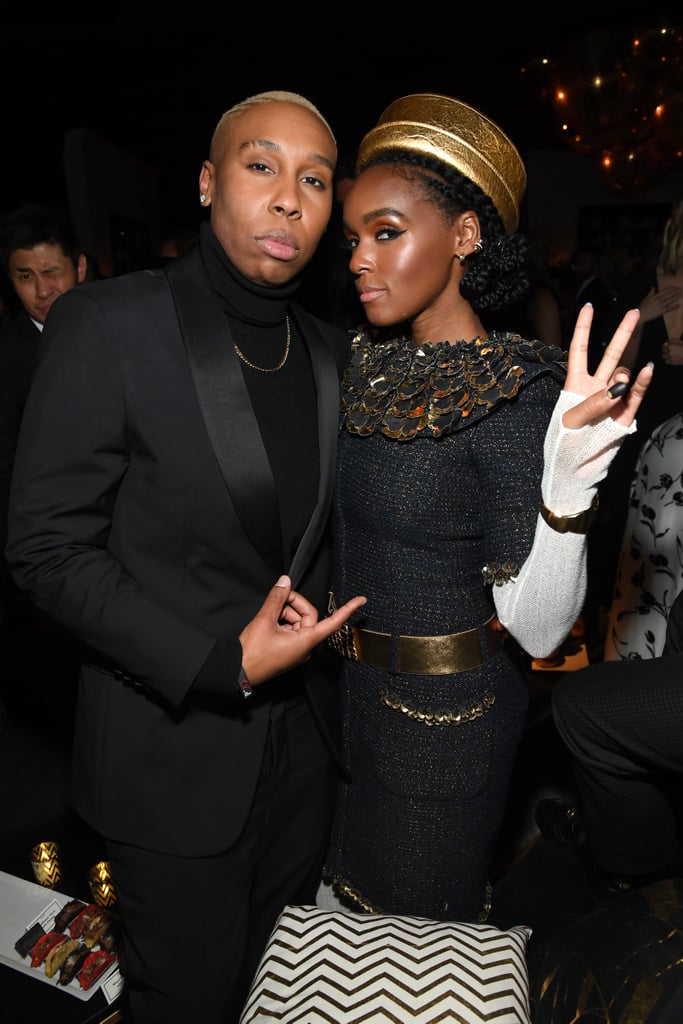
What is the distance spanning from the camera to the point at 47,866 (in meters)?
2.16

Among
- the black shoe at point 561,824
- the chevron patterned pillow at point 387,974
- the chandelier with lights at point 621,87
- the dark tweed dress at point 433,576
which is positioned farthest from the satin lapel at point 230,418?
the chandelier with lights at point 621,87

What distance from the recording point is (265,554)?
1354mm

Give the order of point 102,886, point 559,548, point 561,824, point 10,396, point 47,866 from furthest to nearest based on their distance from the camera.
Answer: point 10,396 < point 561,824 < point 47,866 < point 102,886 < point 559,548

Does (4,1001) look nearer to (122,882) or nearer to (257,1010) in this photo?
(122,882)

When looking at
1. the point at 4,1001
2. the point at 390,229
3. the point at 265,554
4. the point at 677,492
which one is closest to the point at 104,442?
the point at 265,554

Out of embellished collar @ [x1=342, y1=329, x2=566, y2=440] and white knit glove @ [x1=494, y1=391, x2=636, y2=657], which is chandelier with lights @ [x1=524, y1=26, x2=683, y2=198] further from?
white knit glove @ [x1=494, y1=391, x2=636, y2=657]

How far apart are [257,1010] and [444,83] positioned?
8.54m

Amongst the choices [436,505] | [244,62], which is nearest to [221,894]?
[436,505]

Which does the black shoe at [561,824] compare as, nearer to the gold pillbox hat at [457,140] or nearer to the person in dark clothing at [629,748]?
the person in dark clothing at [629,748]

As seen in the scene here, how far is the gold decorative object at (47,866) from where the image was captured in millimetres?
2154

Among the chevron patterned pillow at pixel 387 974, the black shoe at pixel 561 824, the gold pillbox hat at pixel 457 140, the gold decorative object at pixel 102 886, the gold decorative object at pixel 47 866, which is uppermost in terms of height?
the gold pillbox hat at pixel 457 140

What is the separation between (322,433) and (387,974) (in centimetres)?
87

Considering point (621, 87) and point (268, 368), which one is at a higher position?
point (621, 87)

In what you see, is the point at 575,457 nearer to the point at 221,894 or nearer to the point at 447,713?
the point at 447,713
